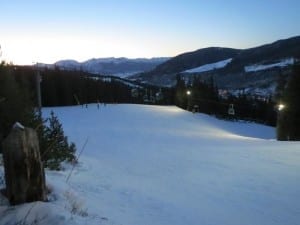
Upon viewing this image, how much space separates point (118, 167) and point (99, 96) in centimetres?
7462

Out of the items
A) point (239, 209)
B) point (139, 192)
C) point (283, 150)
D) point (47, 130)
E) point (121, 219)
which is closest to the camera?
point (121, 219)

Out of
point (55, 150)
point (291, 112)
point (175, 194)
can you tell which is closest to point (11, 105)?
point (55, 150)

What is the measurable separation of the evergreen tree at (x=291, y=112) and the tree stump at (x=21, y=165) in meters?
44.6

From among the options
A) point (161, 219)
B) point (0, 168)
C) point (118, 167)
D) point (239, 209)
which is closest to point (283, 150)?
point (118, 167)

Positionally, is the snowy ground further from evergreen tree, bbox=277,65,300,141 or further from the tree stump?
evergreen tree, bbox=277,65,300,141

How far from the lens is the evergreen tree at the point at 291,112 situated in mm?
47688

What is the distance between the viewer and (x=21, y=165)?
5.38m

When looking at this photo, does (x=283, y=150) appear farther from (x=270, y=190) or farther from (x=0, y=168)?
(x=0, y=168)

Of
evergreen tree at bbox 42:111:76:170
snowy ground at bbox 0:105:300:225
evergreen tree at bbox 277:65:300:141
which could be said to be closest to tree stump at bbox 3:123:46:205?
snowy ground at bbox 0:105:300:225

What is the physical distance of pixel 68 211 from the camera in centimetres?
566

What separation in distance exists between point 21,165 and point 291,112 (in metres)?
45.9

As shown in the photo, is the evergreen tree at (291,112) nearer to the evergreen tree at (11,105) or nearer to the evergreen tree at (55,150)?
the evergreen tree at (55,150)

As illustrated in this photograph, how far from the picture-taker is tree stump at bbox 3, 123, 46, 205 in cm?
536

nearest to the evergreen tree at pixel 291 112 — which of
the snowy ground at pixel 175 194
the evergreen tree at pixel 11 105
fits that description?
the snowy ground at pixel 175 194
